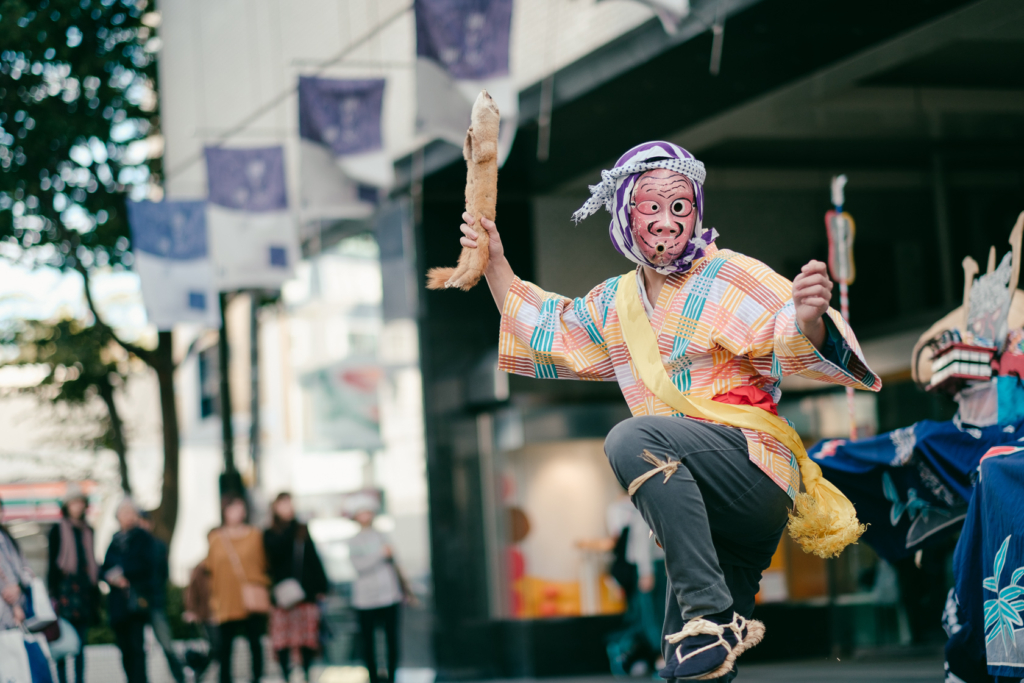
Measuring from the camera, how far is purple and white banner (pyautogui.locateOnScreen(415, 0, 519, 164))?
880cm

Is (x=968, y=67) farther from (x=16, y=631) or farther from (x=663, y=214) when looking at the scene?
(x=16, y=631)

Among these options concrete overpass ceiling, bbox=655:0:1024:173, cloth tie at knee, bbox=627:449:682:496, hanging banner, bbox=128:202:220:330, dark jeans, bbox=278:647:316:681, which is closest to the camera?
cloth tie at knee, bbox=627:449:682:496

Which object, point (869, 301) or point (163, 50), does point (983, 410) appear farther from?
point (163, 50)

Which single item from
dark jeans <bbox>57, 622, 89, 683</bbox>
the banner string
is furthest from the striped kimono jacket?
dark jeans <bbox>57, 622, 89, 683</bbox>

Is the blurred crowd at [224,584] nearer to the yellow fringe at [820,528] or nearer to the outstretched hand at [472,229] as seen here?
the outstretched hand at [472,229]

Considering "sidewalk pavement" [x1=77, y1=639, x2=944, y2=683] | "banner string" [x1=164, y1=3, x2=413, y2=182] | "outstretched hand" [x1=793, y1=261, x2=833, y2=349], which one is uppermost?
"banner string" [x1=164, y1=3, x2=413, y2=182]

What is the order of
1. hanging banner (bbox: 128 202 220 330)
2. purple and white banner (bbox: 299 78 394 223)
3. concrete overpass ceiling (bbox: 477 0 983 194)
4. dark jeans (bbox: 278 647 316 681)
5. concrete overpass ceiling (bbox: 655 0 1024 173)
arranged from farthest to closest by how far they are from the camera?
hanging banner (bbox: 128 202 220 330) → dark jeans (bbox: 278 647 316 681) → purple and white banner (bbox: 299 78 394 223) → concrete overpass ceiling (bbox: 477 0 983 194) → concrete overpass ceiling (bbox: 655 0 1024 173)

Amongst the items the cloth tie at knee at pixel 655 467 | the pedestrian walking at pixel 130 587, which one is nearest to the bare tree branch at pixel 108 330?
the pedestrian walking at pixel 130 587

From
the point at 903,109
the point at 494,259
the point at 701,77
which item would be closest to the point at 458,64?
the point at 701,77

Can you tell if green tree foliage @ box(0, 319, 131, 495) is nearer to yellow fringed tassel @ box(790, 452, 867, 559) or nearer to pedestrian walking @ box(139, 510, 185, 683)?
pedestrian walking @ box(139, 510, 185, 683)

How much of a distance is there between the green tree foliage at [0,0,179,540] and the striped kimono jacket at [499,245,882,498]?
39.5 feet

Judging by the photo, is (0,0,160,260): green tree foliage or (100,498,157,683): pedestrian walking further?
(0,0,160,260): green tree foliage

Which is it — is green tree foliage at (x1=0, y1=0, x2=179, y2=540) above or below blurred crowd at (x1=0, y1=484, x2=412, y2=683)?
above

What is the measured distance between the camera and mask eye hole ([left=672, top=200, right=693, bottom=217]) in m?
3.17
